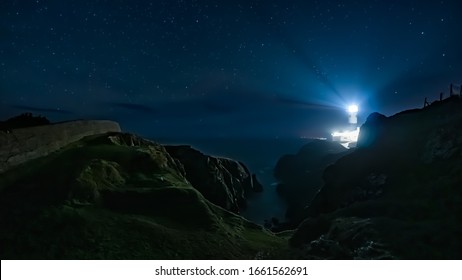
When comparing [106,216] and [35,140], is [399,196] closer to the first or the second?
[106,216]

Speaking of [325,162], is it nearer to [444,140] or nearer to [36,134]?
[444,140]

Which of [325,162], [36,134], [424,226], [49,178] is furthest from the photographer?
[325,162]

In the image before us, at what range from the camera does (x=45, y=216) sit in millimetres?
14453

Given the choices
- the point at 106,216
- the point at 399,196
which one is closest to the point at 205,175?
the point at 399,196

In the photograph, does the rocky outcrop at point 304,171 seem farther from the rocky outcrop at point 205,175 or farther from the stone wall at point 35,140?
the stone wall at point 35,140

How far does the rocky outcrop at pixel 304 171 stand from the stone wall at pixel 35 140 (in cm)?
4803

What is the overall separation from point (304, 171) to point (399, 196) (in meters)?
75.2

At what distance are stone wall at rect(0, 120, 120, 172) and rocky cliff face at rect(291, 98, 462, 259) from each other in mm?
16792

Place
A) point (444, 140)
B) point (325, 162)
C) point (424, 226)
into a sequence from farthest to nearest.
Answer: point (325, 162) → point (444, 140) → point (424, 226)
